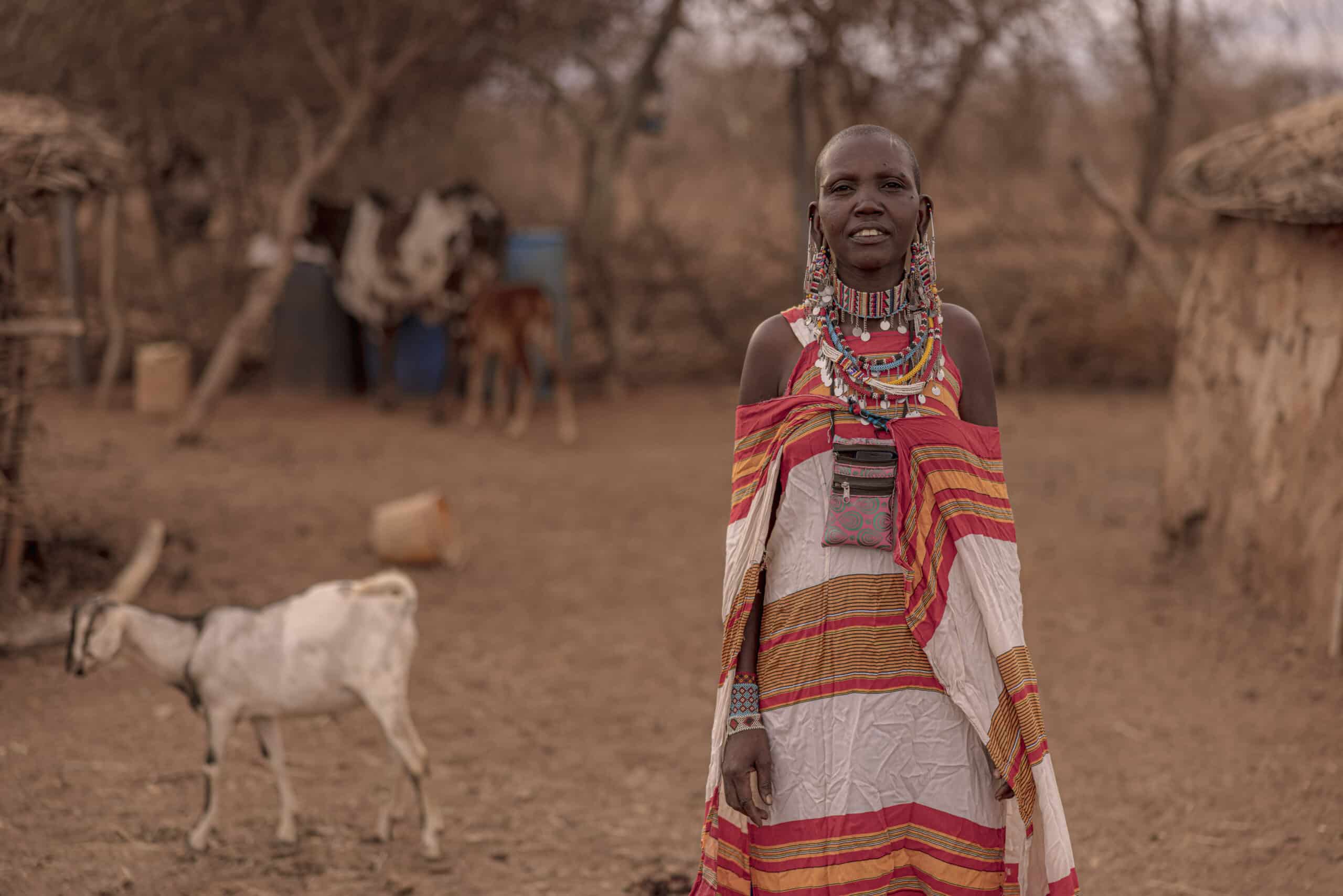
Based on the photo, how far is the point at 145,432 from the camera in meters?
9.03

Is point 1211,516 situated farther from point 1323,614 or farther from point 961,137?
point 961,137

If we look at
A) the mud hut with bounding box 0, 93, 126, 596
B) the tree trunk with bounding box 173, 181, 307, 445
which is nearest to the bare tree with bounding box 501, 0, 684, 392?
the tree trunk with bounding box 173, 181, 307, 445

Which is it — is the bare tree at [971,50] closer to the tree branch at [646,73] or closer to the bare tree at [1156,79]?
the bare tree at [1156,79]

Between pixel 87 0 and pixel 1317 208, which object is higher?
pixel 87 0

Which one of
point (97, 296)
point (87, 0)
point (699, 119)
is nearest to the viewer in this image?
point (87, 0)

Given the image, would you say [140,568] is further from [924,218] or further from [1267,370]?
[1267,370]

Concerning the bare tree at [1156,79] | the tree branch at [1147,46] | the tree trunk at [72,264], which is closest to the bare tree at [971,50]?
the tree branch at [1147,46]

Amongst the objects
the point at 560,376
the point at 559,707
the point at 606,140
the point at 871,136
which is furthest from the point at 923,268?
the point at 606,140

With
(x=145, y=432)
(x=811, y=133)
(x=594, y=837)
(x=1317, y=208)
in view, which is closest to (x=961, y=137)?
(x=811, y=133)

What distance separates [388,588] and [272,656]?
1.13 feet

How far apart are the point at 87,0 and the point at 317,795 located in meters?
5.72

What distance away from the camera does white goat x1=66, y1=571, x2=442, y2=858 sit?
329 centimetres

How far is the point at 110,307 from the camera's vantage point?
9.90 metres

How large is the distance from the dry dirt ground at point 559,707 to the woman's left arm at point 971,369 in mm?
1738
